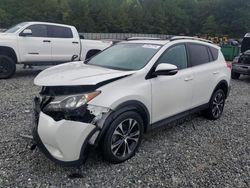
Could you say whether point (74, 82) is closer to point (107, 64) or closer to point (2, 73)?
point (107, 64)

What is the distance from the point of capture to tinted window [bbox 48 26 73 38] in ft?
30.1

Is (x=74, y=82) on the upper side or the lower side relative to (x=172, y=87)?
upper

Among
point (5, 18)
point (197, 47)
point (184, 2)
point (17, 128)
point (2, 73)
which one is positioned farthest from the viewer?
point (184, 2)

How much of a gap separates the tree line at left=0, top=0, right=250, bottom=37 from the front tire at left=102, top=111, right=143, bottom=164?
2644cm

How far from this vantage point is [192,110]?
4.74 m

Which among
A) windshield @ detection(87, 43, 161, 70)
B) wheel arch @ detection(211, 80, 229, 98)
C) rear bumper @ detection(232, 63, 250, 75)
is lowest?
rear bumper @ detection(232, 63, 250, 75)

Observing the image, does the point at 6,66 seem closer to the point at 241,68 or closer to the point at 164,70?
the point at 164,70

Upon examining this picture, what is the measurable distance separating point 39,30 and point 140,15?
30.6m

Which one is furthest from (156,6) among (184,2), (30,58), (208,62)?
(208,62)

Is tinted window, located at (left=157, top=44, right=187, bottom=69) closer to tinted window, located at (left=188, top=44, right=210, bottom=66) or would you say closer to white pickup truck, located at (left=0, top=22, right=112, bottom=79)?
tinted window, located at (left=188, top=44, right=210, bottom=66)

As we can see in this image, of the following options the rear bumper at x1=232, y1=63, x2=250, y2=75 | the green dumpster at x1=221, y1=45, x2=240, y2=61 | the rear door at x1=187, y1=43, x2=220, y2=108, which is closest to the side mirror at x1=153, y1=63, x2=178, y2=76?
the rear door at x1=187, y1=43, x2=220, y2=108

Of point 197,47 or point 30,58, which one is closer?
point 197,47

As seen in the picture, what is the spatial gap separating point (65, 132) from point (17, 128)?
1.85 m

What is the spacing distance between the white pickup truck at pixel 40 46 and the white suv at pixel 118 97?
467 cm
